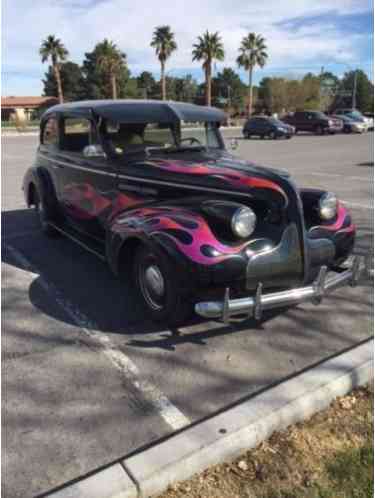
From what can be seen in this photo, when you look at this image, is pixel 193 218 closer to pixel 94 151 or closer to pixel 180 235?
pixel 180 235

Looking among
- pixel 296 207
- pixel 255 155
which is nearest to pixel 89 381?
pixel 296 207

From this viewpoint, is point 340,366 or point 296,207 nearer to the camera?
point 340,366

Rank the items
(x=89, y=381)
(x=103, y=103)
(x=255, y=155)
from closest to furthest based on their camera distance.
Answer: (x=89, y=381), (x=103, y=103), (x=255, y=155)

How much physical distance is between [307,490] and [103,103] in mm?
4212

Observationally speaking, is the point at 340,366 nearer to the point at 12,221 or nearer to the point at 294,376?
the point at 294,376

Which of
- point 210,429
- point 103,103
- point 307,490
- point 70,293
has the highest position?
point 103,103

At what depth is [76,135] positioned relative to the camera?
5.45 m

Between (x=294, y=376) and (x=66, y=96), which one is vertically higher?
(x=66, y=96)

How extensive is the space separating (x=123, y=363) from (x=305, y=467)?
1476 mm

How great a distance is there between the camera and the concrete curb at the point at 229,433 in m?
2.19

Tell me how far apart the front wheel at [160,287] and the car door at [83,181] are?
1.01 metres

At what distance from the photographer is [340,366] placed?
3.15 m

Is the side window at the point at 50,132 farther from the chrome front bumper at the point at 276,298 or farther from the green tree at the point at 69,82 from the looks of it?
the green tree at the point at 69,82

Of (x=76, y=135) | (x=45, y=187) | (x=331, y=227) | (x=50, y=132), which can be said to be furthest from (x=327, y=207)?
(x=50, y=132)
